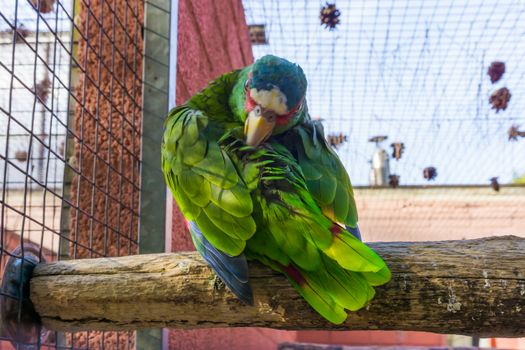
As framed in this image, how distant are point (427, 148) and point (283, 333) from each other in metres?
2.18

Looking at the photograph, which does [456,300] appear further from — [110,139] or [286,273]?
[110,139]

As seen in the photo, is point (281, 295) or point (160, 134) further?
point (160, 134)

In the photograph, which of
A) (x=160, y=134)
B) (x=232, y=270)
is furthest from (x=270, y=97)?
(x=160, y=134)

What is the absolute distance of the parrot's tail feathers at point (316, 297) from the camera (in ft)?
2.85

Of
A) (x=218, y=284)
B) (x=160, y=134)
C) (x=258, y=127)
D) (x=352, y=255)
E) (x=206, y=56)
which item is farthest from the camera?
(x=206, y=56)

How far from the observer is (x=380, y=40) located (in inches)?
94.0

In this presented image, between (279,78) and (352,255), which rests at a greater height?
(279,78)

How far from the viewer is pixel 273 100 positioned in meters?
1.15

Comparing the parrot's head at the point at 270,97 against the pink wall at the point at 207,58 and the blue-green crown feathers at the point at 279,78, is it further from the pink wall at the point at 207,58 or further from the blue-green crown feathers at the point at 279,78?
the pink wall at the point at 207,58

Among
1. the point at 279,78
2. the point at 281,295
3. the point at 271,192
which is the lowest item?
the point at 281,295

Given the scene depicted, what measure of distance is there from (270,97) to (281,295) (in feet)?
1.37

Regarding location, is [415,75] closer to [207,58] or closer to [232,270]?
[207,58]

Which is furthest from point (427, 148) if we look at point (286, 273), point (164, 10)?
point (286, 273)

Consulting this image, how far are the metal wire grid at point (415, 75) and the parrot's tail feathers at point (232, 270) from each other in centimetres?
138
